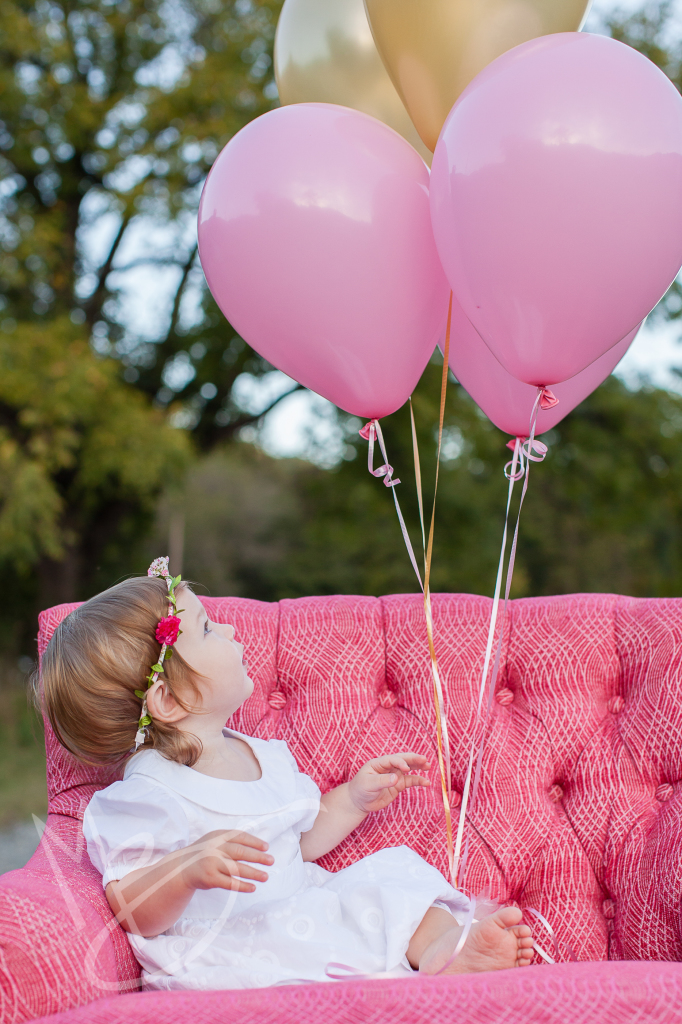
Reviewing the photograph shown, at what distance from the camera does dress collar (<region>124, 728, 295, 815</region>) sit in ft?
4.46

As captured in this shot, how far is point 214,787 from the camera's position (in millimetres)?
1391

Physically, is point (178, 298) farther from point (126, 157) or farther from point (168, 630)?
point (168, 630)

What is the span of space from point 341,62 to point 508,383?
2.28 ft

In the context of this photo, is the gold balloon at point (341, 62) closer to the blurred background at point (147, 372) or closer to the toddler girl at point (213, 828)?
the toddler girl at point (213, 828)

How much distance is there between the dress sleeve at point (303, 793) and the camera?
1.46 metres

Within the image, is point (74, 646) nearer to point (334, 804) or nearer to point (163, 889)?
point (163, 889)

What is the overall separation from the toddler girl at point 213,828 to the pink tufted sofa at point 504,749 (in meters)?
0.07

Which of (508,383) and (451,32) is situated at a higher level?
(451,32)

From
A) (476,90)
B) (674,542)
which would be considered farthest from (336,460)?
(476,90)

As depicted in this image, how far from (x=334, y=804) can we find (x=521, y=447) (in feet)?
2.34

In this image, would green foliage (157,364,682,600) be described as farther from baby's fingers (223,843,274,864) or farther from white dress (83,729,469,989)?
baby's fingers (223,843,274,864)

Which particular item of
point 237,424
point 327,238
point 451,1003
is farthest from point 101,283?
point 451,1003

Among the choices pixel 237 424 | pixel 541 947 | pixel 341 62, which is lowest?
pixel 237 424

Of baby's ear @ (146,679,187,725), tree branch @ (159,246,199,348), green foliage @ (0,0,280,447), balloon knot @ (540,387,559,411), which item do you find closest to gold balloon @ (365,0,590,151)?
balloon knot @ (540,387,559,411)
